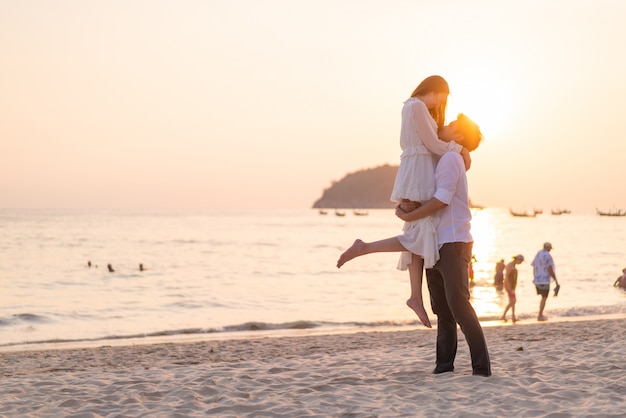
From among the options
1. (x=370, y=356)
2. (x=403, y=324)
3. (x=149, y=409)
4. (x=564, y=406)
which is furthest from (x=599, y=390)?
(x=403, y=324)

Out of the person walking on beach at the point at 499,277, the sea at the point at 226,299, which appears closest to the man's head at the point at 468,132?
the sea at the point at 226,299

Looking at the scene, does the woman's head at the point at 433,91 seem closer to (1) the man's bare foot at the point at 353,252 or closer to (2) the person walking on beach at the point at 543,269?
(1) the man's bare foot at the point at 353,252

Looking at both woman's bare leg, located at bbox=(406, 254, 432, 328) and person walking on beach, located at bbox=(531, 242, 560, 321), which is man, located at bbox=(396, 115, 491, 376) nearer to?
woman's bare leg, located at bbox=(406, 254, 432, 328)

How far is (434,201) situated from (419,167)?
325mm

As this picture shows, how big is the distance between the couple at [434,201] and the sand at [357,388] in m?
0.62

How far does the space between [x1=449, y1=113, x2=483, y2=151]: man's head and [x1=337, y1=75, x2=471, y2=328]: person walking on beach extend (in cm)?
5

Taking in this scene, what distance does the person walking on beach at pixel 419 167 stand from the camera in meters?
4.98

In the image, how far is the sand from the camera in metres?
4.63

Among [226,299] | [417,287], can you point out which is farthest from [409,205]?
[226,299]

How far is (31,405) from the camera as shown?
511 cm

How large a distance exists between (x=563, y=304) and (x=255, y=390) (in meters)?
18.1

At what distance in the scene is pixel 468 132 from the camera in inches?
203

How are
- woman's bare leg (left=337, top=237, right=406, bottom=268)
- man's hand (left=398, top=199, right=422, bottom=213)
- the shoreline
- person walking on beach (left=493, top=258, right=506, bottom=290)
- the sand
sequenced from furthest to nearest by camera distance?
person walking on beach (left=493, top=258, right=506, bottom=290) → the shoreline → man's hand (left=398, top=199, right=422, bottom=213) → woman's bare leg (left=337, top=237, right=406, bottom=268) → the sand

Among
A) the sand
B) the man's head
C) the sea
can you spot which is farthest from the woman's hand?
the sea
